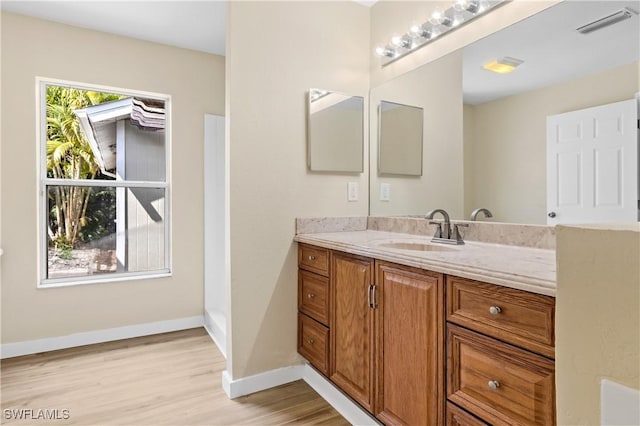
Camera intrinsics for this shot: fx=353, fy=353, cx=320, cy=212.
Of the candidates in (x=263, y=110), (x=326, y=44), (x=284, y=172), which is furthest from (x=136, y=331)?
(x=326, y=44)

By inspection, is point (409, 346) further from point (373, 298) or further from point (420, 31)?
point (420, 31)

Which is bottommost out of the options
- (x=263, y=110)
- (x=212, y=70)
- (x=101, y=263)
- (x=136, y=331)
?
(x=136, y=331)

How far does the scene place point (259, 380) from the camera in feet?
6.76

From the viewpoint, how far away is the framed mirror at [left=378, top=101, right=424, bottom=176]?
2148 millimetres

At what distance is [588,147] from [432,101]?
0.87 metres

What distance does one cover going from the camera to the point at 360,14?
2.38 m

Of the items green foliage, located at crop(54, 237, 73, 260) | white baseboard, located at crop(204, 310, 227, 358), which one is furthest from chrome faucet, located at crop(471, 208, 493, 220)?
green foliage, located at crop(54, 237, 73, 260)

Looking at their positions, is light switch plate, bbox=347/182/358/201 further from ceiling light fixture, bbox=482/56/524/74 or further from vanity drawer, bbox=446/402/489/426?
vanity drawer, bbox=446/402/489/426

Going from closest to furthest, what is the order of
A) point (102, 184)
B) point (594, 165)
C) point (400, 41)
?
1. point (594, 165)
2. point (400, 41)
3. point (102, 184)

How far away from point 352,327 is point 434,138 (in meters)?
1.16

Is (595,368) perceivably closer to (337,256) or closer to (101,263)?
(337,256)

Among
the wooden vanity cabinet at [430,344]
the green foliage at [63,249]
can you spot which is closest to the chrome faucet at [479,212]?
the wooden vanity cabinet at [430,344]

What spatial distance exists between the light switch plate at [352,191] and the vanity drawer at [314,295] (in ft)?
1.98

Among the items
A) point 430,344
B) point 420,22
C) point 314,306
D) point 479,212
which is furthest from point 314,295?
point 420,22
